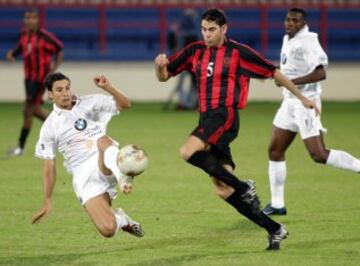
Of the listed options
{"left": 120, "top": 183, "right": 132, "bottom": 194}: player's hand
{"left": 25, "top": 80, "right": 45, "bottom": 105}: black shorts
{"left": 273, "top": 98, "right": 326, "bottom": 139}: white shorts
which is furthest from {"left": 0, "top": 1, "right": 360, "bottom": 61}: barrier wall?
{"left": 120, "top": 183, "right": 132, "bottom": 194}: player's hand

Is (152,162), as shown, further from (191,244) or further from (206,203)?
(191,244)

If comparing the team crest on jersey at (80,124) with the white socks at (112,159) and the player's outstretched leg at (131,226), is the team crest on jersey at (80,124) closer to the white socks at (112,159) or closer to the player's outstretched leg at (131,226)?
the white socks at (112,159)

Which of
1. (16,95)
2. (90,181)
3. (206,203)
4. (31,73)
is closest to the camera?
(90,181)

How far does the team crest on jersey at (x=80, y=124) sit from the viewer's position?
336 inches

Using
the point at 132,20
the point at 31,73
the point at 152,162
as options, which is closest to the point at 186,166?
the point at 152,162

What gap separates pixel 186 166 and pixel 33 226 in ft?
15.6

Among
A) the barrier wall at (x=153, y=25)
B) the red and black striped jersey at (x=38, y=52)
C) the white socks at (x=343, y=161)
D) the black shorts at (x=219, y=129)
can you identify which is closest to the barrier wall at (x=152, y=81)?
the barrier wall at (x=153, y=25)

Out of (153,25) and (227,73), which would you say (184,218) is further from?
(153,25)

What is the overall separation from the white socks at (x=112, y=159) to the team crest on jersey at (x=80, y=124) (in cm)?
47

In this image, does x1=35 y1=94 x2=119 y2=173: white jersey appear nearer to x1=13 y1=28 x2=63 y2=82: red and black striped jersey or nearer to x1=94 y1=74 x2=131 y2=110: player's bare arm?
x1=94 y1=74 x2=131 y2=110: player's bare arm

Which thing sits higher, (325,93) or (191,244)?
(191,244)

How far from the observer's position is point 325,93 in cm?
2330

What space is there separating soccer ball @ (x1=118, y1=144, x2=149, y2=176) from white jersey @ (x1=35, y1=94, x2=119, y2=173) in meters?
0.96

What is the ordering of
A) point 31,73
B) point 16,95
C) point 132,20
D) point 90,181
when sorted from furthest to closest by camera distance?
point 132,20 → point 16,95 → point 31,73 → point 90,181
